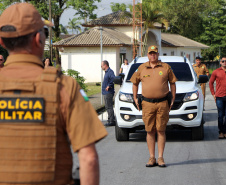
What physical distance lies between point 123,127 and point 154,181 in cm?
384

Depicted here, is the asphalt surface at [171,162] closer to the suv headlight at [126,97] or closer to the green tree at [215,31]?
the suv headlight at [126,97]

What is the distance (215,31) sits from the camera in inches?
3438

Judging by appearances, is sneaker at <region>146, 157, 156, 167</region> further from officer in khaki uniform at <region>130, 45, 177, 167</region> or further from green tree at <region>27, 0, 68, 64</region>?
green tree at <region>27, 0, 68, 64</region>

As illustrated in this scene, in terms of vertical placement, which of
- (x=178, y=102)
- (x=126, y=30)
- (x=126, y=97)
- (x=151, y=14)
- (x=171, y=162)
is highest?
(x=151, y=14)

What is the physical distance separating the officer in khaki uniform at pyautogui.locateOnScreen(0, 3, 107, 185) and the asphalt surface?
4780mm

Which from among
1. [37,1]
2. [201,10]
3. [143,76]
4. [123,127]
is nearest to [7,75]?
[143,76]

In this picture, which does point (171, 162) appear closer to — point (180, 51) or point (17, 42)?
point (17, 42)

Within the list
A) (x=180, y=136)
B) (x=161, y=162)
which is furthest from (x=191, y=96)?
(x=161, y=162)

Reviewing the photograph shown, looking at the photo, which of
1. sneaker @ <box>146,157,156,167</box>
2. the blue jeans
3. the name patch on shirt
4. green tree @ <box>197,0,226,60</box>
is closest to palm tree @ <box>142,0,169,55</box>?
green tree @ <box>197,0,226,60</box>

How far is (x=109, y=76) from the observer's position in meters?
14.7

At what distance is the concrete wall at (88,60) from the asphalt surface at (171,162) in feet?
108

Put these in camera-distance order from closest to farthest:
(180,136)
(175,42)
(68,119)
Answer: (68,119)
(180,136)
(175,42)

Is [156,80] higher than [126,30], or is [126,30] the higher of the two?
[126,30]

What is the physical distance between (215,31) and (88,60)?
46409 mm
